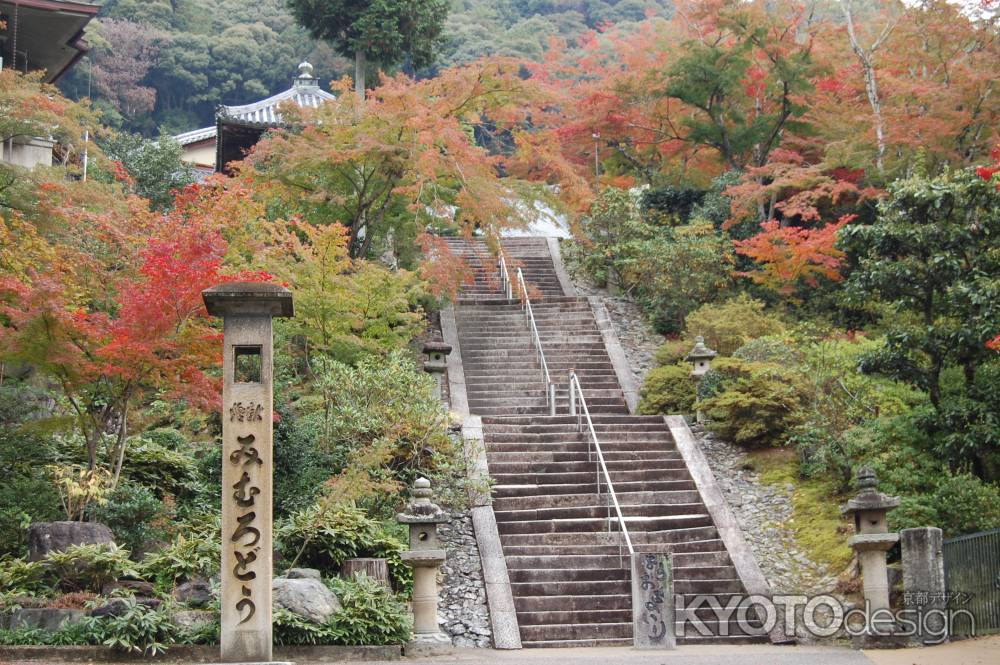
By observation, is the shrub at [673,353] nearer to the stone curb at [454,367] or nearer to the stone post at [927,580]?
the stone curb at [454,367]

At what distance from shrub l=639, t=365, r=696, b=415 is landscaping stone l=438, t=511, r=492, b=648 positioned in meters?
5.27

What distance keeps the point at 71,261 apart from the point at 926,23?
17.4 meters

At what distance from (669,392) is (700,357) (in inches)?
37.9

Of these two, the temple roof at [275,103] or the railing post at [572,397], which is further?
the temple roof at [275,103]

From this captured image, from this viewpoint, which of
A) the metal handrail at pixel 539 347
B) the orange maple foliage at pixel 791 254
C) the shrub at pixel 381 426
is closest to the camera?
the shrub at pixel 381 426

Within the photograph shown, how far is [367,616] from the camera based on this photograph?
38.8 ft

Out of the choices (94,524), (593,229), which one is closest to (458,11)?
(593,229)

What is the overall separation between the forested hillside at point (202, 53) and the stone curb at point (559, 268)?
16367mm

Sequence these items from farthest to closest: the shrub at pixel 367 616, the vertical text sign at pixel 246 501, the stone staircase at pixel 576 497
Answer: the stone staircase at pixel 576 497 < the shrub at pixel 367 616 < the vertical text sign at pixel 246 501

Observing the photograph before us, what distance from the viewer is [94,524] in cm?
1271

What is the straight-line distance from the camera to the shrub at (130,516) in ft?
43.1

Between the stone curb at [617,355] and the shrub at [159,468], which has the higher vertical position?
the stone curb at [617,355]

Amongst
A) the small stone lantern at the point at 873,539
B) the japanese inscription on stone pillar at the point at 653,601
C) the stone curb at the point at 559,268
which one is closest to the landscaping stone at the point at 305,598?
the japanese inscription on stone pillar at the point at 653,601

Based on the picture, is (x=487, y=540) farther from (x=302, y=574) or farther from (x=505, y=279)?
(x=505, y=279)
